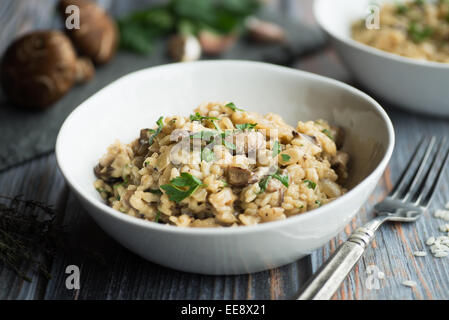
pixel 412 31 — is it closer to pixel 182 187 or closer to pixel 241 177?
pixel 241 177

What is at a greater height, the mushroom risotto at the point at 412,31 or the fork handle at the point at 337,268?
the mushroom risotto at the point at 412,31

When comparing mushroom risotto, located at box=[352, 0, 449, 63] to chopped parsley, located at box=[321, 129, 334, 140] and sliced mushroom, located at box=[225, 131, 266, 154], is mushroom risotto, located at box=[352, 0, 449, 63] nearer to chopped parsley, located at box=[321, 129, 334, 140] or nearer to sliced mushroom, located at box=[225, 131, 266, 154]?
chopped parsley, located at box=[321, 129, 334, 140]

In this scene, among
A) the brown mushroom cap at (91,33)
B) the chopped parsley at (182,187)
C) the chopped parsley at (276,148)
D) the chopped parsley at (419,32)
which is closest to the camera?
the chopped parsley at (182,187)

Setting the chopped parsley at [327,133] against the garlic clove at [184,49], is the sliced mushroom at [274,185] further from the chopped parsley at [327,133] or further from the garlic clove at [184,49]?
the garlic clove at [184,49]

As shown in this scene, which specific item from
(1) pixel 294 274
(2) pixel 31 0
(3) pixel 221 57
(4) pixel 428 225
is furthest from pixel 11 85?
(4) pixel 428 225

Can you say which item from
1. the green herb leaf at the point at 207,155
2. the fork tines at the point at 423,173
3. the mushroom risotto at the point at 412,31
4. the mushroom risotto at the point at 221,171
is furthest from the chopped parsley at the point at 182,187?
the mushroom risotto at the point at 412,31

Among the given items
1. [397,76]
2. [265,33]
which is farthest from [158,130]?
[265,33]
